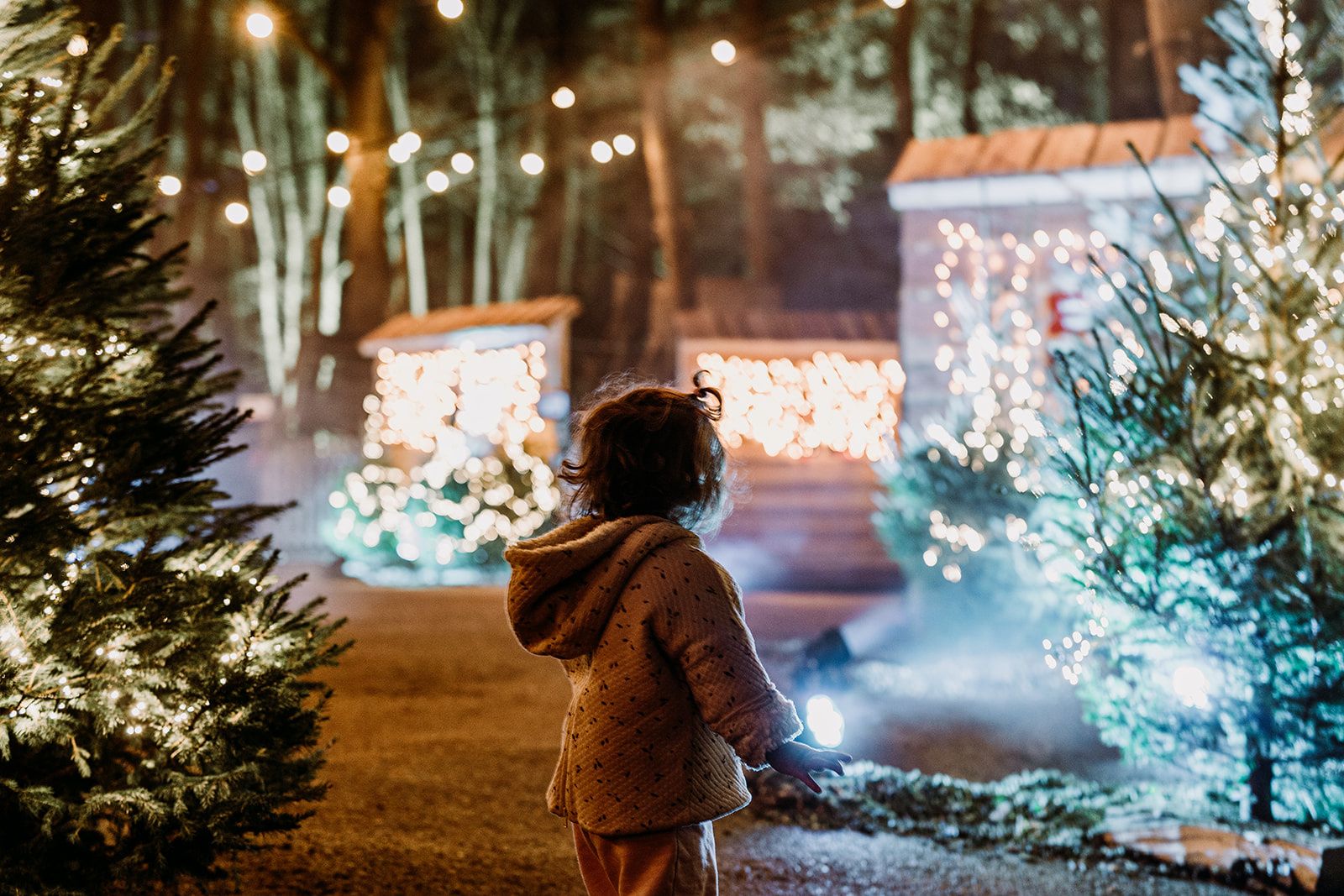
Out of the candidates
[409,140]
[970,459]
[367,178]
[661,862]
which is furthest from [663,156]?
[661,862]

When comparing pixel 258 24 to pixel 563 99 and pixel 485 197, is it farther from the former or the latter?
pixel 485 197

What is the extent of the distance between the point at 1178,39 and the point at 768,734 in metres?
8.63

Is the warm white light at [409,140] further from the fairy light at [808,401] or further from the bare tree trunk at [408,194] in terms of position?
the bare tree trunk at [408,194]

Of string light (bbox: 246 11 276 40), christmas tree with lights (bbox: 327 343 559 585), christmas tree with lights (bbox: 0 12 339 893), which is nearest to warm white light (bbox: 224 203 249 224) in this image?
christmas tree with lights (bbox: 327 343 559 585)

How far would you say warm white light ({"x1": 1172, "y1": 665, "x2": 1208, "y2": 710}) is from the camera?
14.5 ft

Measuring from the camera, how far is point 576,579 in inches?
100

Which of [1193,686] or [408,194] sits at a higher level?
[408,194]

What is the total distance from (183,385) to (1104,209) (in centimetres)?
473

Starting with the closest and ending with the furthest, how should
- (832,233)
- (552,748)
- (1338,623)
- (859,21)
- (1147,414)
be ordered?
(1338,623) < (1147,414) < (552,748) < (859,21) < (832,233)

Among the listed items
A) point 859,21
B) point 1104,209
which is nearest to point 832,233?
point 859,21

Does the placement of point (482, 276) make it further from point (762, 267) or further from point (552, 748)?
point (552, 748)

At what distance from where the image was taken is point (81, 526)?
292 cm

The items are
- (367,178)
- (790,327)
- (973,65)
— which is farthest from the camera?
(973,65)

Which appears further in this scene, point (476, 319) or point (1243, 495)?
point (476, 319)
